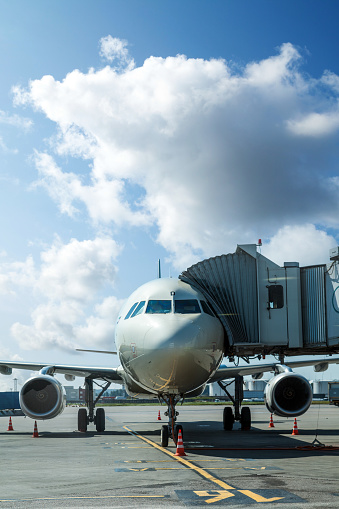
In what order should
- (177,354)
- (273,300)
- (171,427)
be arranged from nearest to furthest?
1. (177,354)
2. (171,427)
3. (273,300)

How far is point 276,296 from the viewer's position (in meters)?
16.8

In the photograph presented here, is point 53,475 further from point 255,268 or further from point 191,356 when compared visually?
point 255,268

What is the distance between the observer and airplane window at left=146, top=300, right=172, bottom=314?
14.3m

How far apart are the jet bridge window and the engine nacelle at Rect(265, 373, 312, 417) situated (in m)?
2.06

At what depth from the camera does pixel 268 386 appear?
51.5 feet

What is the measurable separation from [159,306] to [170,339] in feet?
5.26

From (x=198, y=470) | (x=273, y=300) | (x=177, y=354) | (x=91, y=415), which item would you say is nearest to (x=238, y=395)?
(x=91, y=415)

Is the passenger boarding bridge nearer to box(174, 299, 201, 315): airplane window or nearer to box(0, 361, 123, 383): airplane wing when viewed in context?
box(174, 299, 201, 315): airplane window

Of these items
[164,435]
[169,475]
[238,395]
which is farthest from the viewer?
[238,395]

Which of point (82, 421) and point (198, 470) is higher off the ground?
point (198, 470)

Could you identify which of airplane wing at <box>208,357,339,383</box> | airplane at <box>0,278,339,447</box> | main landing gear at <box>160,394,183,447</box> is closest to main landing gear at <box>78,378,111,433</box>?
airplane at <box>0,278,339,447</box>

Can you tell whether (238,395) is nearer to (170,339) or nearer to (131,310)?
(131,310)

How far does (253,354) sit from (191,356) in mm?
5308

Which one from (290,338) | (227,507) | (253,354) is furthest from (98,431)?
(227,507)
